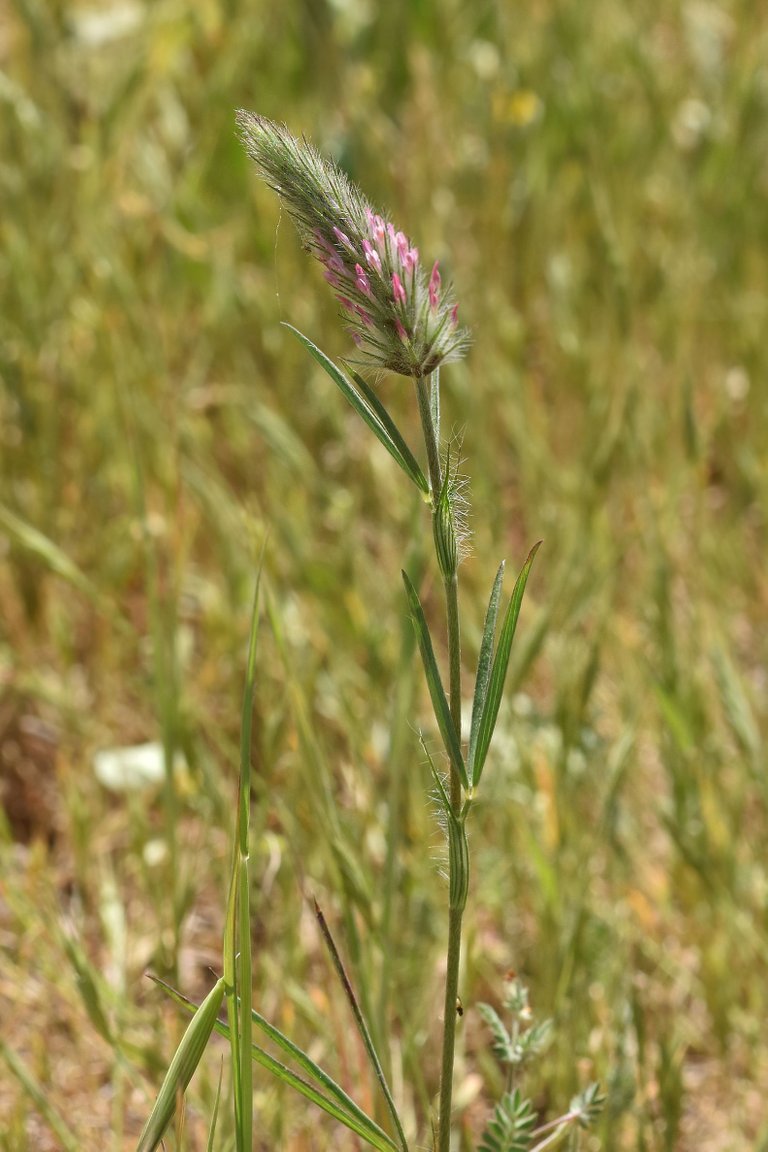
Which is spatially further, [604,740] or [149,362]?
[149,362]

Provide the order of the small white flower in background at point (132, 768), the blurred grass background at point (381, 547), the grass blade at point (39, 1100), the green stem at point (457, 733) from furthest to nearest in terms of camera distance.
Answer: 1. the small white flower in background at point (132, 768)
2. the blurred grass background at point (381, 547)
3. the grass blade at point (39, 1100)
4. the green stem at point (457, 733)

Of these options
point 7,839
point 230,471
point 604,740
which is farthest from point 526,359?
point 7,839

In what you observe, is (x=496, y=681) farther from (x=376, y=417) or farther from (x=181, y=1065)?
(x=181, y=1065)

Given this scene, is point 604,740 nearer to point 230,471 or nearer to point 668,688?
point 668,688

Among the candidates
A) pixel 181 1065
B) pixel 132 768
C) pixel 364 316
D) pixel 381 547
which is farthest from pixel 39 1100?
pixel 381 547

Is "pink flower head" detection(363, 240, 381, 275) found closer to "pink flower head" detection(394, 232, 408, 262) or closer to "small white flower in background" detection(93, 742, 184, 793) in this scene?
"pink flower head" detection(394, 232, 408, 262)

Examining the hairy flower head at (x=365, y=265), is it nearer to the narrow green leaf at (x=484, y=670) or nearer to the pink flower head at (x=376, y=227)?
the pink flower head at (x=376, y=227)

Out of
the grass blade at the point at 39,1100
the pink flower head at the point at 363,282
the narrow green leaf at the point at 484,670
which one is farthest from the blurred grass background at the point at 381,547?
the pink flower head at the point at 363,282
